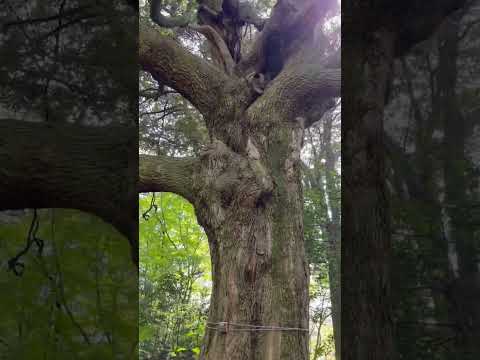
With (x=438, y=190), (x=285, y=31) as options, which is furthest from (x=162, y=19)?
(x=438, y=190)

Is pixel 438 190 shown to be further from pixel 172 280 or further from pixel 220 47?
pixel 172 280

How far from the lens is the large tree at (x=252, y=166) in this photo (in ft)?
14.3

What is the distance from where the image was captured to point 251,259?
14.5ft

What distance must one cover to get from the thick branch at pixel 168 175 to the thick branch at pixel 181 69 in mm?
642

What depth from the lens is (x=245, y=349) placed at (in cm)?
423

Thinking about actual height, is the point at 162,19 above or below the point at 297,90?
above

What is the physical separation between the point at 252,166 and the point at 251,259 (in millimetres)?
846

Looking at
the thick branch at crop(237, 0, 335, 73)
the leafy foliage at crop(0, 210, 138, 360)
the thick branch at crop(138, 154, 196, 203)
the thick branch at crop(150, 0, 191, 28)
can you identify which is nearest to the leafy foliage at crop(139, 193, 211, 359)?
the thick branch at crop(150, 0, 191, 28)

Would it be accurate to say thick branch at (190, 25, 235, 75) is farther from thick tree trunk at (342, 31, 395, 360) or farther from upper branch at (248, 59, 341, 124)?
thick tree trunk at (342, 31, 395, 360)

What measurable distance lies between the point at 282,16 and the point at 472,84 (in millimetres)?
4478

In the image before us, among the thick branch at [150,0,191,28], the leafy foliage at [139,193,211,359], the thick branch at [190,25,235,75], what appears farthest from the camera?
the leafy foliage at [139,193,211,359]

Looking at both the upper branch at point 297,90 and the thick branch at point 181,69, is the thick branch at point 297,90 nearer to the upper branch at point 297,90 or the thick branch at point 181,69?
the upper branch at point 297,90

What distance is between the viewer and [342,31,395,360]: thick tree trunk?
3.03ft

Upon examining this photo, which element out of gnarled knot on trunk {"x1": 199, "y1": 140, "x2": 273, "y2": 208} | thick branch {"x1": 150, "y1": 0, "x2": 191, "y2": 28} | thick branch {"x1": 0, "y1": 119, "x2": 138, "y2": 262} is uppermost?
thick branch {"x1": 150, "y1": 0, "x2": 191, "y2": 28}
